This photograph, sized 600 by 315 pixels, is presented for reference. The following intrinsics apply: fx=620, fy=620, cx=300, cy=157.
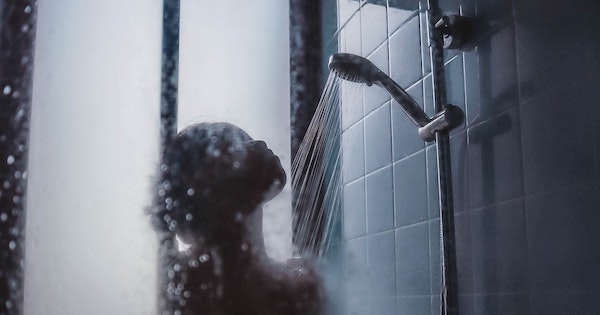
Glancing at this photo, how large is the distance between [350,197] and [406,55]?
289mm

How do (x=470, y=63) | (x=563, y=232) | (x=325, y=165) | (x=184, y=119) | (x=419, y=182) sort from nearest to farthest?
(x=563, y=232) < (x=470, y=63) < (x=419, y=182) < (x=184, y=119) < (x=325, y=165)

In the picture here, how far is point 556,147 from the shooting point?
608mm

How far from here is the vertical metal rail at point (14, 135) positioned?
39.7 inches

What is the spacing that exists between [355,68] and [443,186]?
0.22 m

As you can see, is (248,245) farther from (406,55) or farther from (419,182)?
(406,55)

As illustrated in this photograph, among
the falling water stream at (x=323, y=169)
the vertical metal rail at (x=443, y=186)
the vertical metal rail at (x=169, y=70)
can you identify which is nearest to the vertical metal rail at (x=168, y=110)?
the vertical metal rail at (x=169, y=70)

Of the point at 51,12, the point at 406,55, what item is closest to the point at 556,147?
the point at 406,55

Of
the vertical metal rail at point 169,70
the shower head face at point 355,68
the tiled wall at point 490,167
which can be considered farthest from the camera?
the vertical metal rail at point 169,70

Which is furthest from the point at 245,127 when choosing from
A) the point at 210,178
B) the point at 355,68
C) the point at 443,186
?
the point at 443,186

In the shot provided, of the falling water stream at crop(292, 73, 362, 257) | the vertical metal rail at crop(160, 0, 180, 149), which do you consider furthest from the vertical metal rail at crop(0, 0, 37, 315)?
the falling water stream at crop(292, 73, 362, 257)

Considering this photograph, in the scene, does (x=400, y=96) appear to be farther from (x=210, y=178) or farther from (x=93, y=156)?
(x=93, y=156)

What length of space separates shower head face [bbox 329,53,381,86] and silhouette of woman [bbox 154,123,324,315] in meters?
0.20

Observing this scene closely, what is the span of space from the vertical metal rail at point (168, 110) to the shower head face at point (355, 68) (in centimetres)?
28

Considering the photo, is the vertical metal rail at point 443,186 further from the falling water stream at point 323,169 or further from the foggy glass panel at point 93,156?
the foggy glass panel at point 93,156
